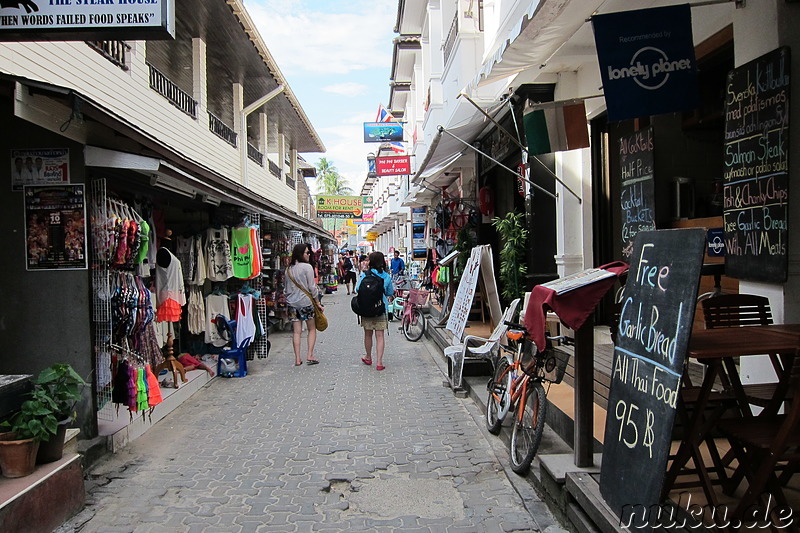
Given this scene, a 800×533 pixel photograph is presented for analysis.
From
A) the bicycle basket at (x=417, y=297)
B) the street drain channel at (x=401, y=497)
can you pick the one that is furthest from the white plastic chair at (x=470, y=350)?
the bicycle basket at (x=417, y=297)

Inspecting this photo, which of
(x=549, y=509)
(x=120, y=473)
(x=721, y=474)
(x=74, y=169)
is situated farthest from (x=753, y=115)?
(x=120, y=473)

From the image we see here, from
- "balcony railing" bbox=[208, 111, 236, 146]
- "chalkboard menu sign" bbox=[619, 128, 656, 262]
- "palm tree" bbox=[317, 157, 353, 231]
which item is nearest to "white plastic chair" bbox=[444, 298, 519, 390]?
"chalkboard menu sign" bbox=[619, 128, 656, 262]

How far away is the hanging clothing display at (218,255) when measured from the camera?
8938 mm

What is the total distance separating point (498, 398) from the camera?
5.77 metres

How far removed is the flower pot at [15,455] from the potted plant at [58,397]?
183 millimetres

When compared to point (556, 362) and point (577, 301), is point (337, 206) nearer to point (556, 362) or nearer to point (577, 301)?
point (556, 362)

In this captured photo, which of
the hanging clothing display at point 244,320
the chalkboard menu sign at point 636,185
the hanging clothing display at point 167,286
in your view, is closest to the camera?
the chalkboard menu sign at point 636,185

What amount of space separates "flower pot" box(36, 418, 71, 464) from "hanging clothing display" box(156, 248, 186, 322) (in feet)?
9.99

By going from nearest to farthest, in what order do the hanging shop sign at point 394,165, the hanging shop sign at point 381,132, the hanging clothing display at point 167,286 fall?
1. the hanging clothing display at point 167,286
2. the hanging shop sign at point 394,165
3. the hanging shop sign at point 381,132

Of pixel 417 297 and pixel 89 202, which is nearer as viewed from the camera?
pixel 89 202

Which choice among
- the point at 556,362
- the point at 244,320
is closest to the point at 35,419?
the point at 556,362

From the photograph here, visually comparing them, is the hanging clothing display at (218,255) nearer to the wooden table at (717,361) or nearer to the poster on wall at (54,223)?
the poster on wall at (54,223)

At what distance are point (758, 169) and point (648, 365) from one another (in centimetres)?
215

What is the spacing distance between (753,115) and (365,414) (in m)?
4.90
